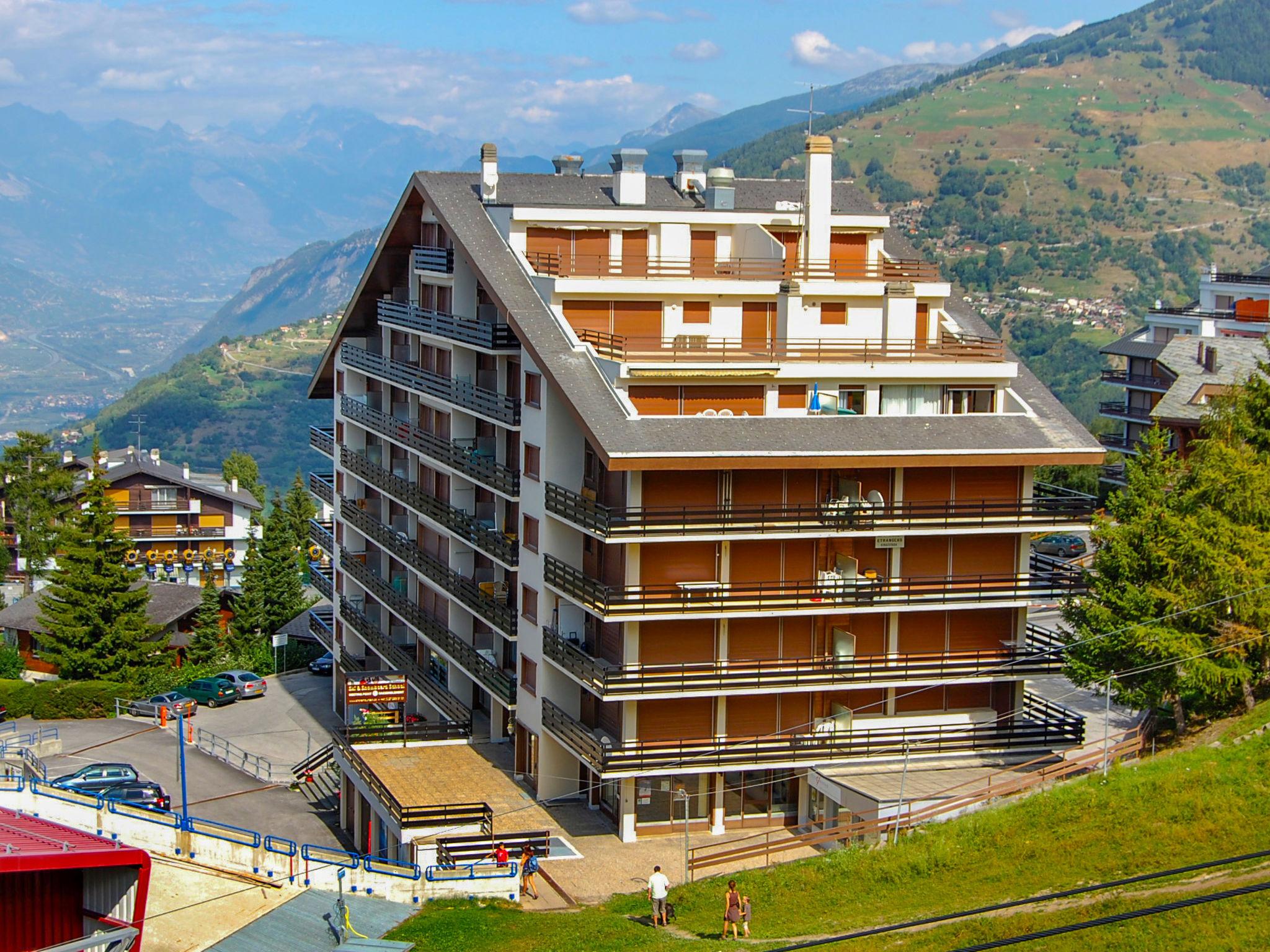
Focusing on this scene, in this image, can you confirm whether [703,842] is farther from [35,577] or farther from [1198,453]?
[35,577]

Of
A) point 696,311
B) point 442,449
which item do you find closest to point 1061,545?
point 442,449

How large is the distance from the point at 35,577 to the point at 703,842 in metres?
82.3

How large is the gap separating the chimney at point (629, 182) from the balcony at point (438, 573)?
14301 mm

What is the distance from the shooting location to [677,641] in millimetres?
46625

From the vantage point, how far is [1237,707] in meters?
46.0

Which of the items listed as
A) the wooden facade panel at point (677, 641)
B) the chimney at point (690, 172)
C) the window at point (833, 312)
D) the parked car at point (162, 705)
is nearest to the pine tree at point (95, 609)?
the parked car at point (162, 705)

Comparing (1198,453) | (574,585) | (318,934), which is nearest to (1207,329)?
(1198,453)

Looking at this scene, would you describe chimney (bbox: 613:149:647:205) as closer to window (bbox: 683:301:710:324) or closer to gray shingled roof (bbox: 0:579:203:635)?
window (bbox: 683:301:710:324)

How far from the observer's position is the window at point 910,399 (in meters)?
50.0

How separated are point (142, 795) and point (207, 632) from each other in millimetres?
33740

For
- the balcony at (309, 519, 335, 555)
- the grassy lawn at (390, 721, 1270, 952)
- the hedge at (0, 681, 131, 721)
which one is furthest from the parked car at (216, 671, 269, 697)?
the grassy lawn at (390, 721, 1270, 952)

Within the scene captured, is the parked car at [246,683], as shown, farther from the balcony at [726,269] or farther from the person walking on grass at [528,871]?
the person walking on grass at [528,871]

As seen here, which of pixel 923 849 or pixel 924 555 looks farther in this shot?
pixel 924 555

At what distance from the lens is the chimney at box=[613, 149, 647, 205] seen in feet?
186
